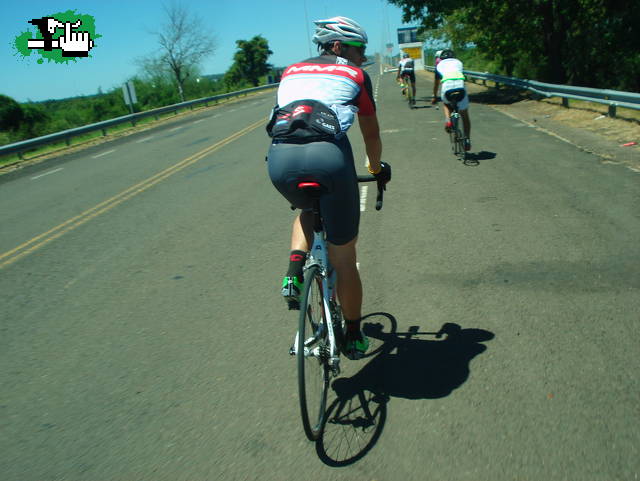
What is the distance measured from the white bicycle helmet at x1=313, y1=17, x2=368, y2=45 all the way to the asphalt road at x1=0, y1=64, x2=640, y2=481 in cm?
214

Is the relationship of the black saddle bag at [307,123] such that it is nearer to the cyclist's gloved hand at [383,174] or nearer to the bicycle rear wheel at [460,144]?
the cyclist's gloved hand at [383,174]

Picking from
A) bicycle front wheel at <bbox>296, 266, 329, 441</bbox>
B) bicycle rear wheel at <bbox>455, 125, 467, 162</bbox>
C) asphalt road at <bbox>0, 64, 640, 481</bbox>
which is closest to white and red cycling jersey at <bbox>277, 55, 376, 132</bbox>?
bicycle front wheel at <bbox>296, 266, 329, 441</bbox>

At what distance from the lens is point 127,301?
220 inches

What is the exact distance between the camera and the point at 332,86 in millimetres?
3047

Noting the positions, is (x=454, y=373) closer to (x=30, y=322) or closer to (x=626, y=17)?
(x=30, y=322)

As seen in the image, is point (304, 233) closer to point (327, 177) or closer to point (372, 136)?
point (327, 177)

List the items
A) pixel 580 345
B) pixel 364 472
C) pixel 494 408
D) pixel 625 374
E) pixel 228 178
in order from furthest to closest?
1. pixel 228 178
2. pixel 580 345
3. pixel 625 374
4. pixel 494 408
5. pixel 364 472

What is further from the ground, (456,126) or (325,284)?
(325,284)

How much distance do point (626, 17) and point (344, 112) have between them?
88.1 feet

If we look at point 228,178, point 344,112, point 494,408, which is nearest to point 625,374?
point 494,408

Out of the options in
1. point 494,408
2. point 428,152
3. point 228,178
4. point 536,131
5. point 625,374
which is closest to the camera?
point 494,408

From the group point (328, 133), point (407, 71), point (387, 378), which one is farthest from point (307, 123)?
point (407, 71)

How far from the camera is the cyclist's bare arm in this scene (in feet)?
10.9

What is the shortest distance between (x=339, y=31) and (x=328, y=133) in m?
0.72
